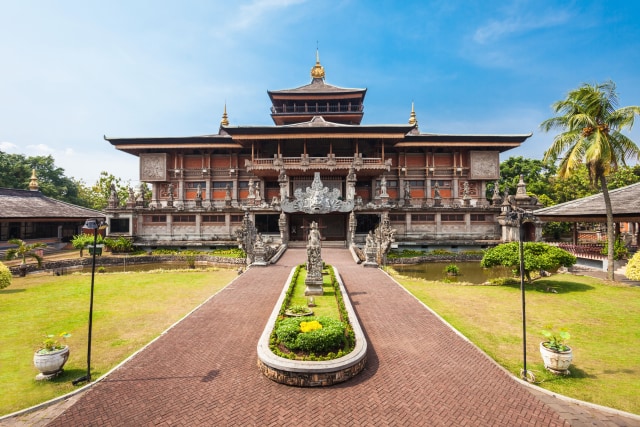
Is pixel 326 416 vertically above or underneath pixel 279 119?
underneath

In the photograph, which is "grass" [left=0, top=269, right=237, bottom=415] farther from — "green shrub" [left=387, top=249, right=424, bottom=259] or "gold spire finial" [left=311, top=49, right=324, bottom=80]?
"gold spire finial" [left=311, top=49, right=324, bottom=80]

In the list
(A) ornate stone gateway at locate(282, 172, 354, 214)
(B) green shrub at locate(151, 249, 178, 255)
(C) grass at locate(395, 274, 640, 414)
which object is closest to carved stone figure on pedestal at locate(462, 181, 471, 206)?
(A) ornate stone gateway at locate(282, 172, 354, 214)

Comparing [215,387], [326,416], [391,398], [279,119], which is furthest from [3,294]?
[279,119]

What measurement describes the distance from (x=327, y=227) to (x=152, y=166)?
24388 mm

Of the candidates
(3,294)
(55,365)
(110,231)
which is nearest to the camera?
(55,365)

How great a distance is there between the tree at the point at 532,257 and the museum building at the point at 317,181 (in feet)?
41.7

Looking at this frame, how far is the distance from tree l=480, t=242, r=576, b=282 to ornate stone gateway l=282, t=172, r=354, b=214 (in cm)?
1404

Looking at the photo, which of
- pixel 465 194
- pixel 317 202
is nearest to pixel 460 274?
pixel 317 202

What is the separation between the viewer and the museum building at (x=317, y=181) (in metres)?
30.4

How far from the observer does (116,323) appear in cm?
1092

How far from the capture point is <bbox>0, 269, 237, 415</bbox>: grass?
719cm

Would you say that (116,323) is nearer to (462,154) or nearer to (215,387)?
(215,387)

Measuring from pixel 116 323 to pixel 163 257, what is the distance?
17.3 metres

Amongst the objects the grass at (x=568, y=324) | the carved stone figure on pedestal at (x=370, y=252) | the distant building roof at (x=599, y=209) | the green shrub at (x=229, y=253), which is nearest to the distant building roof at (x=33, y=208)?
the green shrub at (x=229, y=253)
